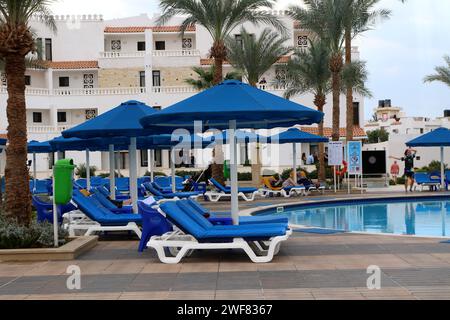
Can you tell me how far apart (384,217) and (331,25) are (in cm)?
1388

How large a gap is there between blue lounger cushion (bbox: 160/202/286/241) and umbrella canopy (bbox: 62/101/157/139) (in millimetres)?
2947

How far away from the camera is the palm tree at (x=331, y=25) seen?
29.4m

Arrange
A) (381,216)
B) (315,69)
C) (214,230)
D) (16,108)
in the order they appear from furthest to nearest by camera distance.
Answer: (315,69), (381,216), (16,108), (214,230)

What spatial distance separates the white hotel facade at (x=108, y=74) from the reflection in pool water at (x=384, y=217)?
24.4 metres

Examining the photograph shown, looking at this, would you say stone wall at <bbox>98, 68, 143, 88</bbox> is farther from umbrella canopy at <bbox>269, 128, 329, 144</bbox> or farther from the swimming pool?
the swimming pool

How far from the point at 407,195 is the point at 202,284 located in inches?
710

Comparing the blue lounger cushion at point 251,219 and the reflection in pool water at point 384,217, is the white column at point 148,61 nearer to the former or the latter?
the reflection in pool water at point 384,217

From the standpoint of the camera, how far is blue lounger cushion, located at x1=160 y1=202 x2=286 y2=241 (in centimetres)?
963

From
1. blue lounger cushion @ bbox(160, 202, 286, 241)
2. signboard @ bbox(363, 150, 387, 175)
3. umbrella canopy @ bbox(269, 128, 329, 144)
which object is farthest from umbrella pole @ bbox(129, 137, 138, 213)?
signboard @ bbox(363, 150, 387, 175)

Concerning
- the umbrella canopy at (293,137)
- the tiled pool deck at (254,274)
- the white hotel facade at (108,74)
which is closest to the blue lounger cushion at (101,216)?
the tiled pool deck at (254,274)

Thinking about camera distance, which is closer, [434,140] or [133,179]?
[133,179]

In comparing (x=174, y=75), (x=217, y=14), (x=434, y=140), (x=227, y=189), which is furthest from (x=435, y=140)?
(x=174, y=75)

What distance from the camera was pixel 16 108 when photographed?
1173 cm

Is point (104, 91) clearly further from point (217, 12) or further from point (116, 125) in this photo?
point (116, 125)
